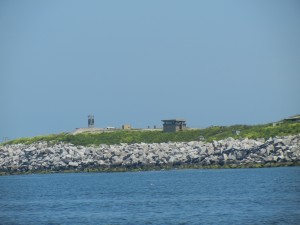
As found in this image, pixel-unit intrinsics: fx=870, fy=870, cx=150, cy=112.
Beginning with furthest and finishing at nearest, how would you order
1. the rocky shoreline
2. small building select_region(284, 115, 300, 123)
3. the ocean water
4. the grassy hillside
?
small building select_region(284, 115, 300, 123)
the grassy hillside
the rocky shoreline
the ocean water

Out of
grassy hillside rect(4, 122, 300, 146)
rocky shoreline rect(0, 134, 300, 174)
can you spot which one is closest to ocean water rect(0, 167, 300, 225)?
rocky shoreline rect(0, 134, 300, 174)

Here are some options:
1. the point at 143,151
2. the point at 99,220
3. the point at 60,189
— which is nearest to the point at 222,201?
the point at 99,220

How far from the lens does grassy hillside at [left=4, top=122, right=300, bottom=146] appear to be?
96.4 meters

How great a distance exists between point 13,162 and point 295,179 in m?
42.6

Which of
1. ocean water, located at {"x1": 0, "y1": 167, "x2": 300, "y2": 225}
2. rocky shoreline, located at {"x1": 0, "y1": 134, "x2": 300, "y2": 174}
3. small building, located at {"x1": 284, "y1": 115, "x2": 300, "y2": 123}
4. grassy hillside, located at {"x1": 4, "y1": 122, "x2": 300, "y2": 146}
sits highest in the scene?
small building, located at {"x1": 284, "y1": 115, "x2": 300, "y2": 123}

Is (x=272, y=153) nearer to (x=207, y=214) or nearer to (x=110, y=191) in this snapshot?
(x=110, y=191)

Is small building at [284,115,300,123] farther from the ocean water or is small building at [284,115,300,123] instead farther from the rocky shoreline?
the ocean water

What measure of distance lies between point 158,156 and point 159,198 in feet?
102

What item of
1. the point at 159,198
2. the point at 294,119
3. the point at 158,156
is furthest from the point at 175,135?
the point at 159,198

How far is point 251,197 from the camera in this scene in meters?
53.2

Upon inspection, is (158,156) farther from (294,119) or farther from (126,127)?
(126,127)

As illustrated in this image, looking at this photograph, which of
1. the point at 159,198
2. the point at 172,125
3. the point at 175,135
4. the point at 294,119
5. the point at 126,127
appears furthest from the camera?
the point at 126,127

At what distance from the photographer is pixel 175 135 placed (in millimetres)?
110000

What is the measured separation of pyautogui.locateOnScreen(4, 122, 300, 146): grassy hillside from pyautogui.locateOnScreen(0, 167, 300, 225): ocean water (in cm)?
1767
